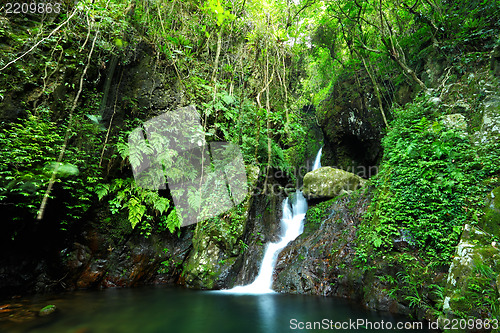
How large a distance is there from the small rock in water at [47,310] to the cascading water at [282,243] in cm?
358

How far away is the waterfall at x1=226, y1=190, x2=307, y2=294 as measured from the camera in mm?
6059

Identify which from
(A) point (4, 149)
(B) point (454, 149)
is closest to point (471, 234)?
(B) point (454, 149)

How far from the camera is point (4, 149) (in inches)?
171

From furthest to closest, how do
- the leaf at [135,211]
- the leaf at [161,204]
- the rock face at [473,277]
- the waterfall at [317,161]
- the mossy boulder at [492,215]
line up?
the waterfall at [317,161], the leaf at [161,204], the leaf at [135,211], the mossy boulder at [492,215], the rock face at [473,277]

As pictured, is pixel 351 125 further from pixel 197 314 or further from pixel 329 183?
pixel 197 314

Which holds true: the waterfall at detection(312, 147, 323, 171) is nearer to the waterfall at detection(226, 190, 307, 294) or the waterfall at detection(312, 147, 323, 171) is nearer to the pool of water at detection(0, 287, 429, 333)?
the waterfall at detection(226, 190, 307, 294)

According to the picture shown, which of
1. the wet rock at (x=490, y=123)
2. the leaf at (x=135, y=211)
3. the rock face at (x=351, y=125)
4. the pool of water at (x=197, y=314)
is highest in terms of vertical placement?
the rock face at (x=351, y=125)

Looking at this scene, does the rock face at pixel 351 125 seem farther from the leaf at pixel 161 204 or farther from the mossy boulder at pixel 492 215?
A: the leaf at pixel 161 204

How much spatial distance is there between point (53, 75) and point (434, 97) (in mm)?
9969

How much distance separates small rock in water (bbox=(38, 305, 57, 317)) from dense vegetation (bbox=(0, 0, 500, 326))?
6.63 ft

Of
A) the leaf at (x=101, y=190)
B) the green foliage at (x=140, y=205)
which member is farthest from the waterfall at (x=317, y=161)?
the leaf at (x=101, y=190)

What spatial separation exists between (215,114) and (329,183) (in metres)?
4.83

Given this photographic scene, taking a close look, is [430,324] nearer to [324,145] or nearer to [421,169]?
[421,169]

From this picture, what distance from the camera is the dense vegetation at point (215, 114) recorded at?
13.6 ft
